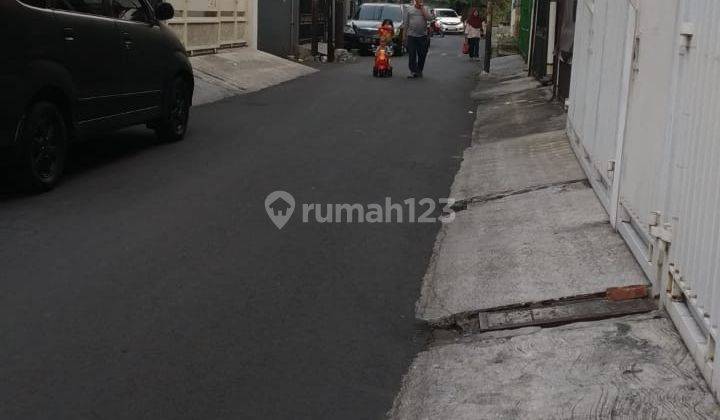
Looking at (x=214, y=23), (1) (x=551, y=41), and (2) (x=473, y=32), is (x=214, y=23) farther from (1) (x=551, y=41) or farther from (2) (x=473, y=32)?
(2) (x=473, y=32)

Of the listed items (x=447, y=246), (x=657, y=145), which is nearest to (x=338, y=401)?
(x=657, y=145)

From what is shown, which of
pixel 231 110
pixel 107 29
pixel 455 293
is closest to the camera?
pixel 455 293

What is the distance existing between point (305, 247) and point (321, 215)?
99 cm

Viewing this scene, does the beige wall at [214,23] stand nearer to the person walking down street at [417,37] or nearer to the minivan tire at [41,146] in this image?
the person walking down street at [417,37]

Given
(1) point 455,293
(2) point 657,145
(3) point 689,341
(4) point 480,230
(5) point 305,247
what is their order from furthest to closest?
(4) point 480,230 → (5) point 305,247 → (1) point 455,293 → (2) point 657,145 → (3) point 689,341

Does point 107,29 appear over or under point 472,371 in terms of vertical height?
over

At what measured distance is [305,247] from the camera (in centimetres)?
696

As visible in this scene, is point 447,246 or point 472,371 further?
point 447,246

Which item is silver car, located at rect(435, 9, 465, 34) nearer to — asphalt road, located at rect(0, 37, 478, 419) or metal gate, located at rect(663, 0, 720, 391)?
asphalt road, located at rect(0, 37, 478, 419)

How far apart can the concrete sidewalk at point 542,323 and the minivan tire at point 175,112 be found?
4149mm

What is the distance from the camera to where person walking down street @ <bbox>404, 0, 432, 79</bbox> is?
22875mm

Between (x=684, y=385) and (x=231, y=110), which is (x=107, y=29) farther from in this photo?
(x=684, y=385)

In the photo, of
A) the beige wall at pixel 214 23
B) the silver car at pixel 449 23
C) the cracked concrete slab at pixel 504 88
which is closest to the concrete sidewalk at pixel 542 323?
the cracked concrete slab at pixel 504 88

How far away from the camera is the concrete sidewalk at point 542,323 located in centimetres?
420
